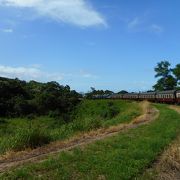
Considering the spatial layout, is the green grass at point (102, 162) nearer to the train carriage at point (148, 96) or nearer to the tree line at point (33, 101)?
the train carriage at point (148, 96)

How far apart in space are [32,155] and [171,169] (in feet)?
15.2

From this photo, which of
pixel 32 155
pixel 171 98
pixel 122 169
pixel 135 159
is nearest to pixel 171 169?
pixel 135 159

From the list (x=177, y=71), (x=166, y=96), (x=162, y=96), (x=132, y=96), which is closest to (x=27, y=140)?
(x=166, y=96)

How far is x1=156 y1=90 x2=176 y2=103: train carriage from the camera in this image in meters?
64.0

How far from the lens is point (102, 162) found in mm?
12891

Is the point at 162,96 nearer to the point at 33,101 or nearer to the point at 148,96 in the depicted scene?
the point at 148,96

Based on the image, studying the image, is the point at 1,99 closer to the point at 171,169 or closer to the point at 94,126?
the point at 94,126

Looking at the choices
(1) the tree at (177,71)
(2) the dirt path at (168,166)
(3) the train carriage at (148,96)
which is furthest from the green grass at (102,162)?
(1) the tree at (177,71)

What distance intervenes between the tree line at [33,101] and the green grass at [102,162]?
6563cm

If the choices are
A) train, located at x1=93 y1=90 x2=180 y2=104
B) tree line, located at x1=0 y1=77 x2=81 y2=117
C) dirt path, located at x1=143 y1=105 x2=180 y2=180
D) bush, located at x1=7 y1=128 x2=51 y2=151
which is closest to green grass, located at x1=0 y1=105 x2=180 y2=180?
dirt path, located at x1=143 y1=105 x2=180 y2=180

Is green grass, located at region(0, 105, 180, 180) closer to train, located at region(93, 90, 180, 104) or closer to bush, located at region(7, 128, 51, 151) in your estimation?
bush, located at region(7, 128, 51, 151)

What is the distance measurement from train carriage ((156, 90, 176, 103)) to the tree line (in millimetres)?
20767

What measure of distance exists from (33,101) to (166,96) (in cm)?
3281

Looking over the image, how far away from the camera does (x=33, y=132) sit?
56.3 ft
